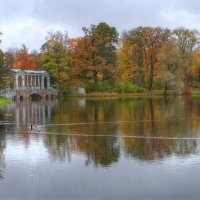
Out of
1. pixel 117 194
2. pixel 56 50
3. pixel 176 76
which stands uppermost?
pixel 56 50

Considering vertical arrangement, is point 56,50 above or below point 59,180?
above

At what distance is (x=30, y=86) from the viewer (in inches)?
3629

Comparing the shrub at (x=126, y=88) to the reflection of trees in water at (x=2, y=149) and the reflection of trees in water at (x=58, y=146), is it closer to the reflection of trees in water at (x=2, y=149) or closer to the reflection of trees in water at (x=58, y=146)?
the reflection of trees in water at (x=2, y=149)

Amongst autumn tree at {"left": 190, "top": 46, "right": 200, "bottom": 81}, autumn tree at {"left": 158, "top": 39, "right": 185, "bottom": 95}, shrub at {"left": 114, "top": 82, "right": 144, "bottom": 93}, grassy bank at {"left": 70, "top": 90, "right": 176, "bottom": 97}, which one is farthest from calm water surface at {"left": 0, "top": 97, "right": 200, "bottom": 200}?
autumn tree at {"left": 190, "top": 46, "right": 200, "bottom": 81}

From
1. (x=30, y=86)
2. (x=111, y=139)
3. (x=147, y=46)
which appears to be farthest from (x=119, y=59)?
(x=111, y=139)

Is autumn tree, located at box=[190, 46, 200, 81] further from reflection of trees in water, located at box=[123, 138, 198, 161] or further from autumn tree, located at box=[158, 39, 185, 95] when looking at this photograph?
reflection of trees in water, located at box=[123, 138, 198, 161]

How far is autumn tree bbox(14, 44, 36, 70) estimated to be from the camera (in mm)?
104438

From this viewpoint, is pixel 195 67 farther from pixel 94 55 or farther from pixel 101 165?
pixel 101 165

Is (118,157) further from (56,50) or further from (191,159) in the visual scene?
(56,50)

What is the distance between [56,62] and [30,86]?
25.5 ft

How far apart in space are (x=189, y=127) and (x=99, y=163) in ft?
39.5

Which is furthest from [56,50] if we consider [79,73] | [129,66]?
[129,66]

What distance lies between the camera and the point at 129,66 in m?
101

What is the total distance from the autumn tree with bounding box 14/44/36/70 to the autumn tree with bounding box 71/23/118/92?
14.7m
